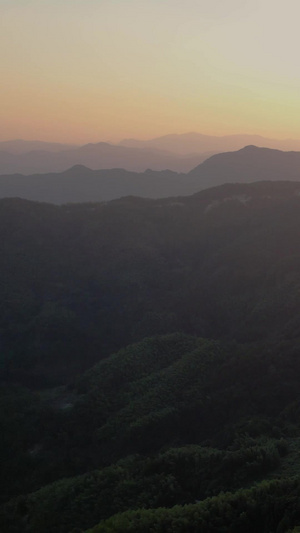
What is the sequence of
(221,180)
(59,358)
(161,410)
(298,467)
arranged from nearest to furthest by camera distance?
(298,467) < (161,410) < (59,358) < (221,180)

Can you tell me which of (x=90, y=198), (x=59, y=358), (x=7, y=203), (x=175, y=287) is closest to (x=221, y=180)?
(x=90, y=198)

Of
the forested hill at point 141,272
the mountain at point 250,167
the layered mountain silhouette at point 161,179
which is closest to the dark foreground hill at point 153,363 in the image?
the forested hill at point 141,272

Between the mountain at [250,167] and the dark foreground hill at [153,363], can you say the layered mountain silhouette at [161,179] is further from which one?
the dark foreground hill at [153,363]

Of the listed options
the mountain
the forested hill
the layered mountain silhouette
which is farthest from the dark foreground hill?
the layered mountain silhouette

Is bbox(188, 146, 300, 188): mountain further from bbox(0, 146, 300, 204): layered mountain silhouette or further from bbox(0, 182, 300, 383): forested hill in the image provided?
bbox(0, 182, 300, 383): forested hill

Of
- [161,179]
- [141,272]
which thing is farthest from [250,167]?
[141,272]

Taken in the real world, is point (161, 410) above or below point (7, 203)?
below

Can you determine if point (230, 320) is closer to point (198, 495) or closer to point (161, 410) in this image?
point (161, 410)
